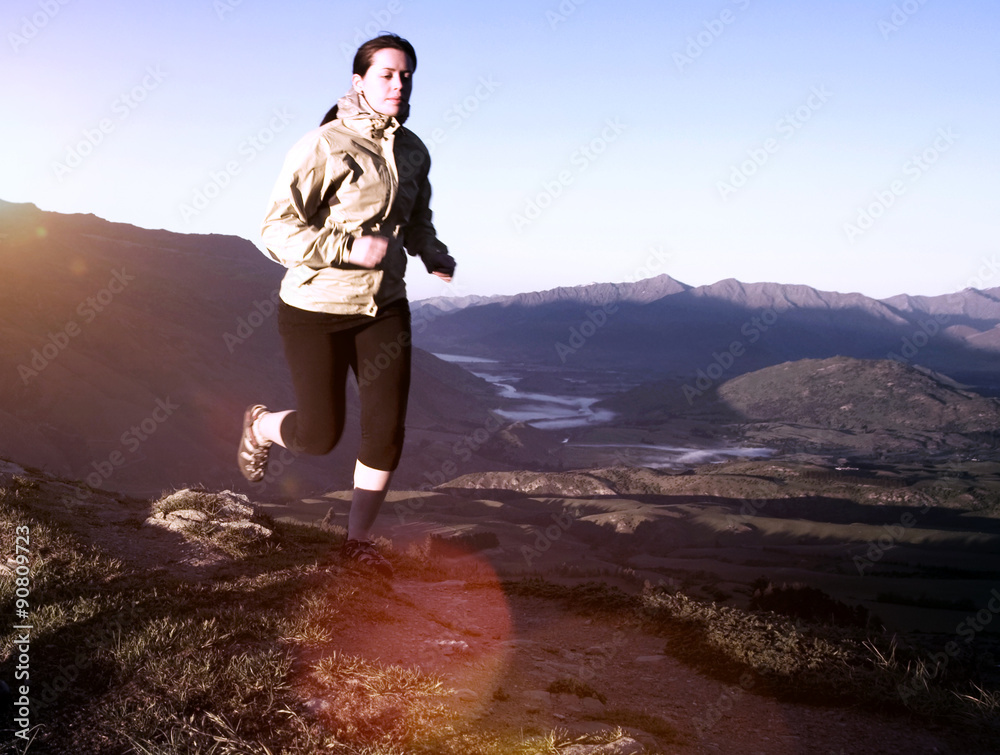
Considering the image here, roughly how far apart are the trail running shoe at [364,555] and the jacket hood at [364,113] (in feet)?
7.36

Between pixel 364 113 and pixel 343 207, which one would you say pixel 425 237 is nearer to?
pixel 343 207

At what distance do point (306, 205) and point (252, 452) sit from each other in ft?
5.42

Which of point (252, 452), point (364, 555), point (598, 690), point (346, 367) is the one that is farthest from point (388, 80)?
point (598, 690)

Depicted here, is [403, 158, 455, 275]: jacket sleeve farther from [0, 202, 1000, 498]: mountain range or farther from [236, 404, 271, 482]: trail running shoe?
[0, 202, 1000, 498]: mountain range

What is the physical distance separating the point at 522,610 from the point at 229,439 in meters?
39.5

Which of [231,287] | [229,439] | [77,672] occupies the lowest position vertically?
[229,439]

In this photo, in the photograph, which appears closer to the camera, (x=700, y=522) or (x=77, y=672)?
(x=77, y=672)

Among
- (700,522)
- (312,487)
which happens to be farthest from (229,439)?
(700,522)

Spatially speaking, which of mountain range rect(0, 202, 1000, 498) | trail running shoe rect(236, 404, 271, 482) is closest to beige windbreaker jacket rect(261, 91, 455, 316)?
trail running shoe rect(236, 404, 271, 482)

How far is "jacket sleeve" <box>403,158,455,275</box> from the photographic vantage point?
3.31 m

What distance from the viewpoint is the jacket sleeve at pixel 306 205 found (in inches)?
115

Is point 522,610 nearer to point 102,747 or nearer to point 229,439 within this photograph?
point 102,747

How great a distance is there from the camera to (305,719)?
2428 millimetres

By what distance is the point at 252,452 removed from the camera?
4.02 metres
